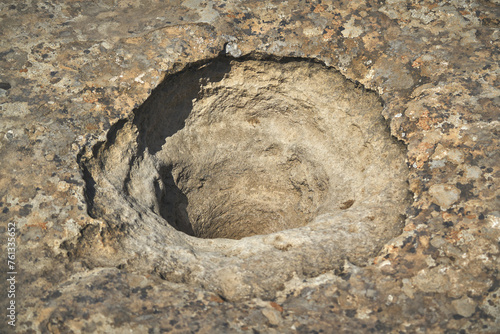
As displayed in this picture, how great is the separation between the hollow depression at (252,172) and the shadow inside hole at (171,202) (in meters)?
0.01

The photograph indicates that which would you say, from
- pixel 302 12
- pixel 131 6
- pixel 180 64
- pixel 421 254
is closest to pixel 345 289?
pixel 421 254

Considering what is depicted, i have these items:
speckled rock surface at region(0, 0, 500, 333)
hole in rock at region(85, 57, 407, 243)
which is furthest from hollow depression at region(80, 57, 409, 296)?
speckled rock surface at region(0, 0, 500, 333)

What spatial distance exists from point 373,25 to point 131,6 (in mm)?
2005

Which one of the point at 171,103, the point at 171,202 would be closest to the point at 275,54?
the point at 171,103

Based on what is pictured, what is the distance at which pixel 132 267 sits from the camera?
2.41 metres

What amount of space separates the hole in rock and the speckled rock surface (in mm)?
170

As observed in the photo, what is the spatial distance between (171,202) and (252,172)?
2.84 feet

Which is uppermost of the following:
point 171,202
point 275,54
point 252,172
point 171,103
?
point 275,54

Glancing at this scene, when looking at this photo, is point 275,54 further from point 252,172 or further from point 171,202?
point 171,202

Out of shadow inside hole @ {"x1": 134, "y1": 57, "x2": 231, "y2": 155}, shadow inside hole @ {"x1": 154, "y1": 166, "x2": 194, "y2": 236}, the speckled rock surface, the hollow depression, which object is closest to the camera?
the speckled rock surface

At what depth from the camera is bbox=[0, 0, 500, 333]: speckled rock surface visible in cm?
218

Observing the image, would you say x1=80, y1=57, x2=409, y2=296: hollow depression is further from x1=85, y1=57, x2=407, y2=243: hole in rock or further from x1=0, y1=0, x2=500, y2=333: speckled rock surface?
x1=0, y1=0, x2=500, y2=333: speckled rock surface

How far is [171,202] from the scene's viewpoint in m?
3.70

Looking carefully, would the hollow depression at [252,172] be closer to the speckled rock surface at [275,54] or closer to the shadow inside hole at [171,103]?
the shadow inside hole at [171,103]
